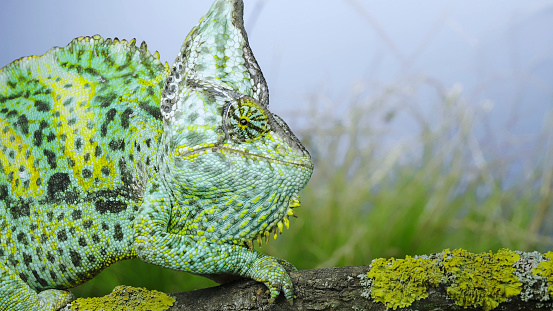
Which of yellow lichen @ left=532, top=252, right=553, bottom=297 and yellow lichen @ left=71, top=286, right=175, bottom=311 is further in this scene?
yellow lichen @ left=71, top=286, right=175, bottom=311

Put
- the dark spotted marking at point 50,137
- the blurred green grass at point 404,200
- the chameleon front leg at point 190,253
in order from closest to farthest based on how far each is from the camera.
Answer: the chameleon front leg at point 190,253, the dark spotted marking at point 50,137, the blurred green grass at point 404,200

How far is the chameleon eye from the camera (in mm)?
1542

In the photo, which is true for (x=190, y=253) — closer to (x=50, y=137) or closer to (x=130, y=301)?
(x=130, y=301)

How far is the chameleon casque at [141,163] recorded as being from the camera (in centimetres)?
156

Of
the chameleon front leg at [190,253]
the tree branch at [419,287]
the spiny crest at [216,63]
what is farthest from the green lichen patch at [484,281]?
the spiny crest at [216,63]

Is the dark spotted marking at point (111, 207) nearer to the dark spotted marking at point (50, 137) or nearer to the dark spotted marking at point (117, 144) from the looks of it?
the dark spotted marking at point (117, 144)

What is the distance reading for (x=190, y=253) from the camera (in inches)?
61.6

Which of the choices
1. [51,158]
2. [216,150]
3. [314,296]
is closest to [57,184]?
[51,158]

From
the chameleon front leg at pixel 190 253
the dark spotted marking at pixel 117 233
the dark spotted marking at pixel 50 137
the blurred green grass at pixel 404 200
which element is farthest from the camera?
the blurred green grass at pixel 404 200

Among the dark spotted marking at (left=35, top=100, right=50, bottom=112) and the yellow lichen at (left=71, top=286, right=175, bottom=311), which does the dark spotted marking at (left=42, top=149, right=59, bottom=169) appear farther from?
the yellow lichen at (left=71, top=286, right=175, bottom=311)

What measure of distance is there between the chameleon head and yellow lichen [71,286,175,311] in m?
0.21

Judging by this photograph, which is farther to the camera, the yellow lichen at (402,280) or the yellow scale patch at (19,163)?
the yellow scale patch at (19,163)

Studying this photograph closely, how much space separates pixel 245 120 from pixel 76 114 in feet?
1.96

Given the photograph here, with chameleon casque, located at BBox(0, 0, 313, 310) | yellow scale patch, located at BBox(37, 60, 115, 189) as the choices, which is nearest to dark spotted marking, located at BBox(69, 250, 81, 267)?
chameleon casque, located at BBox(0, 0, 313, 310)
